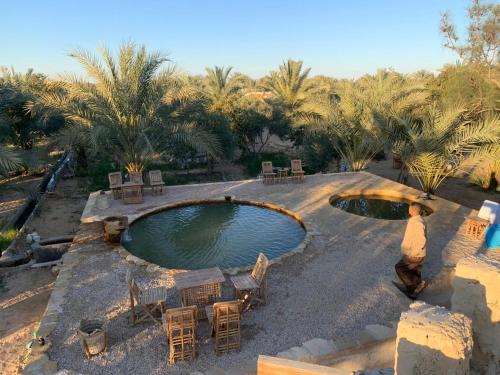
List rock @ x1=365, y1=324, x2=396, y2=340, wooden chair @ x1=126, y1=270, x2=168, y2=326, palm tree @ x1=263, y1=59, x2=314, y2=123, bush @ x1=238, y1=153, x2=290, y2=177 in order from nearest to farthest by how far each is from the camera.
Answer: rock @ x1=365, y1=324, x2=396, y2=340
wooden chair @ x1=126, y1=270, x2=168, y2=326
bush @ x1=238, y1=153, x2=290, y2=177
palm tree @ x1=263, y1=59, x2=314, y2=123

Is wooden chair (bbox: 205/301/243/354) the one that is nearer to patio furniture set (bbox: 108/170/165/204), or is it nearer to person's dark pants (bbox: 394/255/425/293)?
person's dark pants (bbox: 394/255/425/293)

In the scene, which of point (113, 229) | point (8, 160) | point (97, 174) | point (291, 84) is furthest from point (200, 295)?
point (291, 84)

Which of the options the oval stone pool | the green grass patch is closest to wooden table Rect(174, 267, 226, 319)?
the oval stone pool

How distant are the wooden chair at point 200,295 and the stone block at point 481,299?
3.86m

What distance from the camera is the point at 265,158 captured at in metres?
22.5

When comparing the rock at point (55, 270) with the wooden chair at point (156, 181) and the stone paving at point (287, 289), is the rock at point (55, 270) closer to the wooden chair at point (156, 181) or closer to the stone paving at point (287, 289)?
the stone paving at point (287, 289)

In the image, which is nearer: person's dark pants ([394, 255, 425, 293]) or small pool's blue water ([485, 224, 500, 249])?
person's dark pants ([394, 255, 425, 293])

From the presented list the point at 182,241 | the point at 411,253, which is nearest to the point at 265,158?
the point at 182,241

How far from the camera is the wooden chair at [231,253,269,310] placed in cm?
628

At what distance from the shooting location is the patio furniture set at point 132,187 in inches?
483

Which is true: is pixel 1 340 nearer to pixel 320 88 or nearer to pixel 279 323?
pixel 279 323

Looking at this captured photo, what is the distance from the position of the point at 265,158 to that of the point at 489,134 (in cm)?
1302

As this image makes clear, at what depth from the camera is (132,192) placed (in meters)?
12.3

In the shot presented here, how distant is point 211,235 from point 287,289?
375cm
